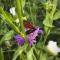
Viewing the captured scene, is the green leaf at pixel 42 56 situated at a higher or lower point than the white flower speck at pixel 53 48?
lower

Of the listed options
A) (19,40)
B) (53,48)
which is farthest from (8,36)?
(53,48)

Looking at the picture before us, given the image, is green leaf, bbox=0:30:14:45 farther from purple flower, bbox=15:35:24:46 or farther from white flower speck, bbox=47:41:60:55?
white flower speck, bbox=47:41:60:55

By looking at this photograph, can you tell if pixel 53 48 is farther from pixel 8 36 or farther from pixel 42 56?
pixel 8 36

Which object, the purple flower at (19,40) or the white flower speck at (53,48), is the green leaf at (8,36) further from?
the white flower speck at (53,48)

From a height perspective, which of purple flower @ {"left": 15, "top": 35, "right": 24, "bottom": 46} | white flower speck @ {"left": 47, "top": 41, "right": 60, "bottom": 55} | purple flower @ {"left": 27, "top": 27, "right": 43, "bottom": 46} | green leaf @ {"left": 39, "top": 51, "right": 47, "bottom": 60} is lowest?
green leaf @ {"left": 39, "top": 51, "right": 47, "bottom": 60}

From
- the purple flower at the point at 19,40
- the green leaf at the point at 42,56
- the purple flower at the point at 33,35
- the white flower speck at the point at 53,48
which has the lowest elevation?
→ the green leaf at the point at 42,56

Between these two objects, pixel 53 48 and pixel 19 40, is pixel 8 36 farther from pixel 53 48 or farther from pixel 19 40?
pixel 53 48

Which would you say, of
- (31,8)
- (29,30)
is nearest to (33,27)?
(29,30)

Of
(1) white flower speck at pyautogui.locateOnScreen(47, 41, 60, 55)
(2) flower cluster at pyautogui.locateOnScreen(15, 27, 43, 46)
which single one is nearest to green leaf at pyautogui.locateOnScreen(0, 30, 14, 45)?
(2) flower cluster at pyautogui.locateOnScreen(15, 27, 43, 46)

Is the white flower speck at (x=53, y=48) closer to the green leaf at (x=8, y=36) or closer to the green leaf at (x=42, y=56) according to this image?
the green leaf at (x=42, y=56)

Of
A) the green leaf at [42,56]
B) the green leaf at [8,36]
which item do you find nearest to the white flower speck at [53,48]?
the green leaf at [42,56]

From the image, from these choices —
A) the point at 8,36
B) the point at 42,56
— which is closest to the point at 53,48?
the point at 42,56
